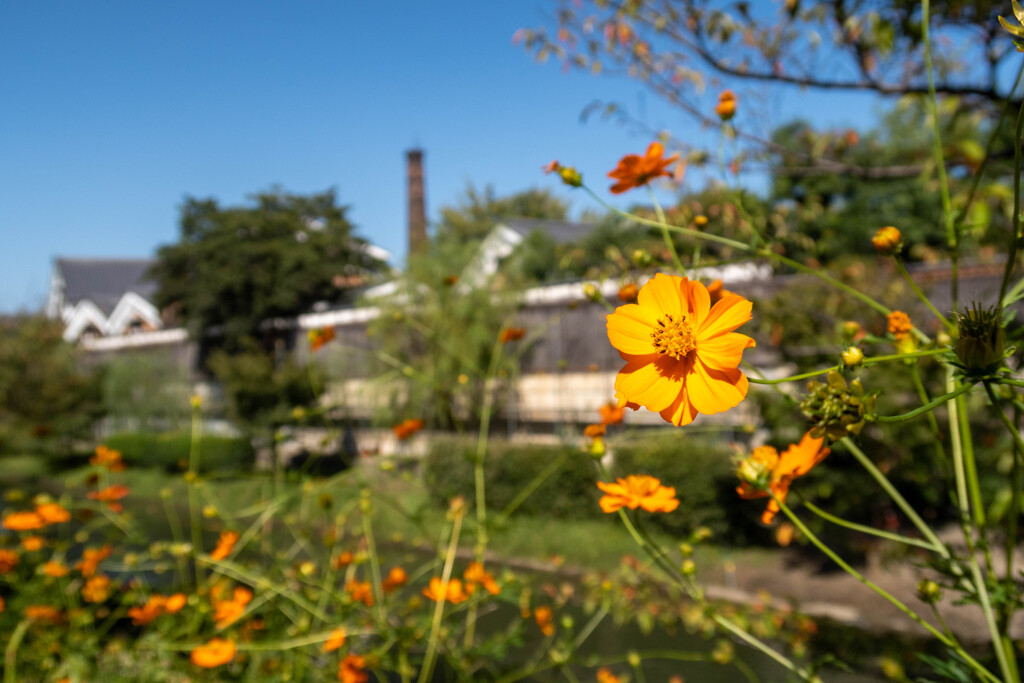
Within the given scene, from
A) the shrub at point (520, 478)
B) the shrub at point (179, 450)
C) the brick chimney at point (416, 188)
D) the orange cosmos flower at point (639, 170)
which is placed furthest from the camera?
the brick chimney at point (416, 188)

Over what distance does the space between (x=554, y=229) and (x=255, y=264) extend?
5.79 metres

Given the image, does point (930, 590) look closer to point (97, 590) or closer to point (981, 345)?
point (981, 345)


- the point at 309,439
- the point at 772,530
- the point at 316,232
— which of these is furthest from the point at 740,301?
the point at 316,232

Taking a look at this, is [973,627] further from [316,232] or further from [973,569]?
[316,232]

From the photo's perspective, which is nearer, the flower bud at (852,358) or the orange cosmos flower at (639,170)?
the flower bud at (852,358)

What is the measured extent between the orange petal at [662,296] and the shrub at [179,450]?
8.04 metres

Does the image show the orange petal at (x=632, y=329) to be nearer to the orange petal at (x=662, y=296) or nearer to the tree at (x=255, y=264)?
the orange petal at (x=662, y=296)

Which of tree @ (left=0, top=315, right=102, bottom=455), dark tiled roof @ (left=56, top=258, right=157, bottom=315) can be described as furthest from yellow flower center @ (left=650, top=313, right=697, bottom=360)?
dark tiled roof @ (left=56, top=258, right=157, bottom=315)

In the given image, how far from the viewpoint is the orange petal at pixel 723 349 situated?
0.45m

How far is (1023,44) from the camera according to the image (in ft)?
1.15

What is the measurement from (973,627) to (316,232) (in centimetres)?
1144

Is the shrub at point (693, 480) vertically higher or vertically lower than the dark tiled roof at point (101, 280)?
lower

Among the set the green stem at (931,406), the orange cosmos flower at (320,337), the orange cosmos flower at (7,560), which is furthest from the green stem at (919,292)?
the orange cosmos flower at (7,560)

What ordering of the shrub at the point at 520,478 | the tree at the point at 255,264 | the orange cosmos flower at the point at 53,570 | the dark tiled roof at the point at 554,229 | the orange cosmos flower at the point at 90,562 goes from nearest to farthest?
the orange cosmos flower at the point at 53,570, the orange cosmos flower at the point at 90,562, the shrub at the point at 520,478, the tree at the point at 255,264, the dark tiled roof at the point at 554,229
